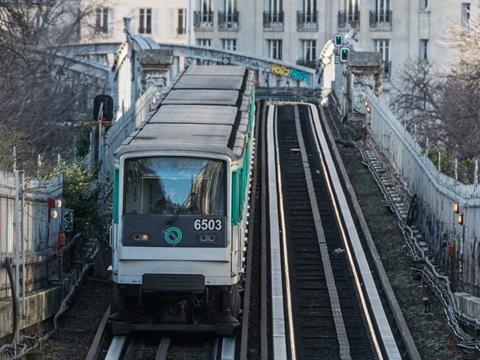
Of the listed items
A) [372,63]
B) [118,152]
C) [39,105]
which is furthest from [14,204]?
[39,105]

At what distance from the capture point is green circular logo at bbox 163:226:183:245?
27.3 meters

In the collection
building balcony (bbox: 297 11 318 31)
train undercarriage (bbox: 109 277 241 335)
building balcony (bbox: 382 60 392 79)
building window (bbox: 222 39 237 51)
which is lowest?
train undercarriage (bbox: 109 277 241 335)

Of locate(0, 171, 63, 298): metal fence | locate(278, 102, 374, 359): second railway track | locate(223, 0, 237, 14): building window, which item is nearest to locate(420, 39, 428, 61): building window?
locate(223, 0, 237, 14): building window

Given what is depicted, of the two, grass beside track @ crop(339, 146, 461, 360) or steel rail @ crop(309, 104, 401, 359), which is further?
steel rail @ crop(309, 104, 401, 359)

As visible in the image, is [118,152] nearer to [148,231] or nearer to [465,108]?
[148,231]

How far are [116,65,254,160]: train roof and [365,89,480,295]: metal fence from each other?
166 inches

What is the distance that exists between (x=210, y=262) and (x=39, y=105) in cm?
3746

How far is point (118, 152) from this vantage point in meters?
27.8

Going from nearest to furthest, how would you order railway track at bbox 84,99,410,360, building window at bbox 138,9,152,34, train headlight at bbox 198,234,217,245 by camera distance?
1. train headlight at bbox 198,234,217,245
2. railway track at bbox 84,99,410,360
3. building window at bbox 138,9,152,34

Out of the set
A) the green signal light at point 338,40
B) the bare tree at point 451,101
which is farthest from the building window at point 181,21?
the green signal light at point 338,40

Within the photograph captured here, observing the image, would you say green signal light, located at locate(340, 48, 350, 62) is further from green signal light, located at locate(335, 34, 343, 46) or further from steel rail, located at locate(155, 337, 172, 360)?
steel rail, located at locate(155, 337, 172, 360)

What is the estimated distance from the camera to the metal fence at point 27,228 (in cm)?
2672

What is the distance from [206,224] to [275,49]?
216ft

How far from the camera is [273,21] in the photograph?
3634 inches
